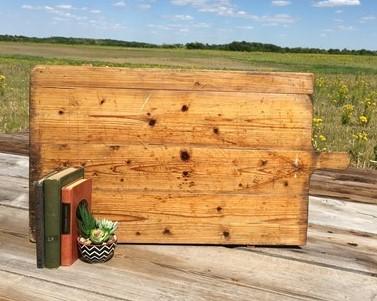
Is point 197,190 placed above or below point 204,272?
above

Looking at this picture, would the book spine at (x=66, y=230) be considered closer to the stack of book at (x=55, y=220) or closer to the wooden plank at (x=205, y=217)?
the stack of book at (x=55, y=220)

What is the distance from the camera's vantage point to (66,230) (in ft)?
7.80

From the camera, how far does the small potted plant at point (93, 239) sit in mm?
2395

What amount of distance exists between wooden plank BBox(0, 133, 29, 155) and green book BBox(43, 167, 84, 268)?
2723 millimetres

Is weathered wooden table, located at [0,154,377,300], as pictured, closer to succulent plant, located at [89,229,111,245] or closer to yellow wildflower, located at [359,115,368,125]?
succulent plant, located at [89,229,111,245]

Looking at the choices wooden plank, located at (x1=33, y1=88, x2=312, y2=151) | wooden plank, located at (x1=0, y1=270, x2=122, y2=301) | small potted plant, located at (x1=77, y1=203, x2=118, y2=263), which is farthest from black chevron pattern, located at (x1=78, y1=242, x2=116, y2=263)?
wooden plank, located at (x1=33, y1=88, x2=312, y2=151)

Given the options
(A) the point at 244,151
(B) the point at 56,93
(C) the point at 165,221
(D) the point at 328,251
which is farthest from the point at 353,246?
(B) the point at 56,93

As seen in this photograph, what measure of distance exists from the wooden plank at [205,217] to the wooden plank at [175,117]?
10.7 inches

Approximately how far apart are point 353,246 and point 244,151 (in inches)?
29.3

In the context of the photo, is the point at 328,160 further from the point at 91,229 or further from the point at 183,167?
the point at 91,229

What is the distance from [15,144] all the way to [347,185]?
301 cm

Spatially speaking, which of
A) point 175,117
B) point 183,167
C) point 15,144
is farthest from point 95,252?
point 15,144

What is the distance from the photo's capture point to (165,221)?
271 cm

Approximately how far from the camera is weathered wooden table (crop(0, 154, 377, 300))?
214cm
